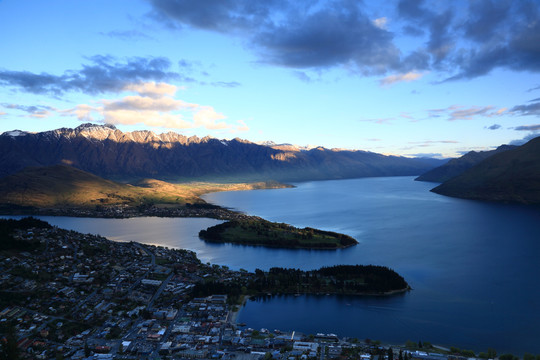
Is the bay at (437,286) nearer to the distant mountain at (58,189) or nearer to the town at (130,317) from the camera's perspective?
the town at (130,317)

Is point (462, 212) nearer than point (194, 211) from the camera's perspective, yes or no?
Yes

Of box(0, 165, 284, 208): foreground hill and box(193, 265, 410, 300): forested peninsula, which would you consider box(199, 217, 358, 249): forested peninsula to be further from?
box(0, 165, 284, 208): foreground hill

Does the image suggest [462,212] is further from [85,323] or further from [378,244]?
[85,323]

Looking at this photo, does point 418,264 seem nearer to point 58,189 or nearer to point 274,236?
point 274,236

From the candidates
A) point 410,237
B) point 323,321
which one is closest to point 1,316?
point 323,321

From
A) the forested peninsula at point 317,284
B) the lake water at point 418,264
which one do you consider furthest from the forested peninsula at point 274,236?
the forested peninsula at point 317,284

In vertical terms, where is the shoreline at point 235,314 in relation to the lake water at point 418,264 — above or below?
below
